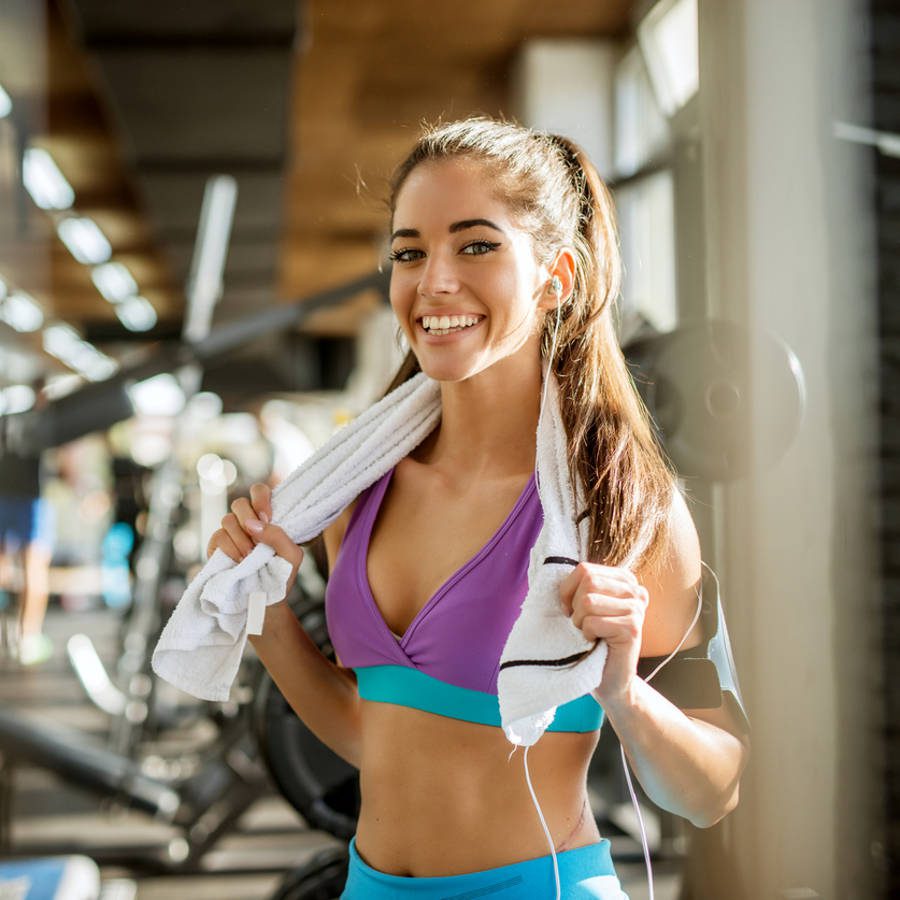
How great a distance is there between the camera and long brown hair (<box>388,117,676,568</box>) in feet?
2.87

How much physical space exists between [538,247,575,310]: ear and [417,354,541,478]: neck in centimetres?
6

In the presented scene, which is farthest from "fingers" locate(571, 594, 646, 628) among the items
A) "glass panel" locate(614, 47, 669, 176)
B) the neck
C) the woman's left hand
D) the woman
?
"glass panel" locate(614, 47, 669, 176)

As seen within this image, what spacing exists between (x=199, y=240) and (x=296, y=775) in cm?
388

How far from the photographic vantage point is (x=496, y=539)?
2.97 feet

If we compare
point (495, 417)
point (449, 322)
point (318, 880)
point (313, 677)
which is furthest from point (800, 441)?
point (318, 880)

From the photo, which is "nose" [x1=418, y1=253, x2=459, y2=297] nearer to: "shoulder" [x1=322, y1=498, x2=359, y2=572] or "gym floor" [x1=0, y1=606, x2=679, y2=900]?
"shoulder" [x1=322, y1=498, x2=359, y2=572]

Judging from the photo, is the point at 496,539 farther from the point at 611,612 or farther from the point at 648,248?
the point at 648,248

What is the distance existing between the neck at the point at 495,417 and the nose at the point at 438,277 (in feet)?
0.37

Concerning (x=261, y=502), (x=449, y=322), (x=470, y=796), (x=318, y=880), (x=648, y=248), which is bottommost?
(x=318, y=880)

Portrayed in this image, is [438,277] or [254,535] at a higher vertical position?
[438,277]

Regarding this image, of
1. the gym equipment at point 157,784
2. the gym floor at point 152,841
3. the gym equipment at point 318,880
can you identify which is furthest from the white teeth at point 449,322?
the gym equipment at point 157,784

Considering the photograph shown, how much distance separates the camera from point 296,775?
1.58 m

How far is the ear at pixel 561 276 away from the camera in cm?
93

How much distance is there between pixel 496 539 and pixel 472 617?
2.8 inches
